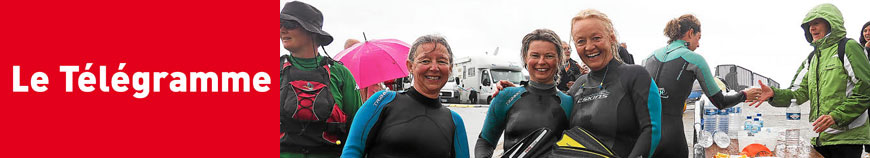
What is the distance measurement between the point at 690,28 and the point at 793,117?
4.36 meters

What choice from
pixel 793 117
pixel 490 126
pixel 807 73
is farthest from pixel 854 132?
pixel 490 126

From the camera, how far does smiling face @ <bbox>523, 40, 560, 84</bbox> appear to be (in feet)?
8.49

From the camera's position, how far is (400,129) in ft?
8.40

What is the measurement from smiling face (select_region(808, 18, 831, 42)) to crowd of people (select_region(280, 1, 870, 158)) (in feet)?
4.50

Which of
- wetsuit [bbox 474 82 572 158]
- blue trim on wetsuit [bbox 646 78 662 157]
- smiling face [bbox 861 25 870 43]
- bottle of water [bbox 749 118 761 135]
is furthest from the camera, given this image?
bottle of water [bbox 749 118 761 135]

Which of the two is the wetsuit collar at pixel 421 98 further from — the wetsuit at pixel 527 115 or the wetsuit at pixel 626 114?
the wetsuit at pixel 626 114

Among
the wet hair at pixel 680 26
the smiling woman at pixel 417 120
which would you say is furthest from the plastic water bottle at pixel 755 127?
the smiling woman at pixel 417 120

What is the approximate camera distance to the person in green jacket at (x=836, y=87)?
13.8ft

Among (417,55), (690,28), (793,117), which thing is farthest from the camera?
(793,117)

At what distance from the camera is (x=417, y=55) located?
8.93ft

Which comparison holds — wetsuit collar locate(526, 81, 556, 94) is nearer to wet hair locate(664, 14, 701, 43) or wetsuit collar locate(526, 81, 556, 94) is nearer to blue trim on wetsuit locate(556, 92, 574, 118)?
blue trim on wetsuit locate(556, 92, 574, 118)

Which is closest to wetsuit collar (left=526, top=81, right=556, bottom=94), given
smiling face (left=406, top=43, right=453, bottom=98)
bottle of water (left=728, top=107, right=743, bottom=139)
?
smiling face (left=406, top=43, right=453, bottom=98)

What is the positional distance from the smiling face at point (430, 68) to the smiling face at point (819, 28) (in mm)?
3503

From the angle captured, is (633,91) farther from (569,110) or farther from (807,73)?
(807,73)
